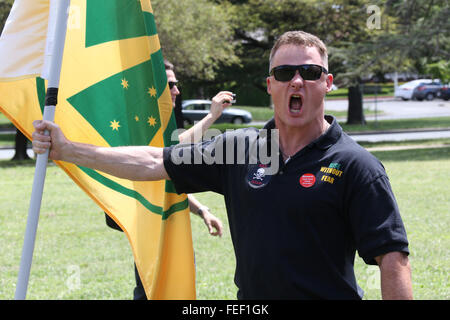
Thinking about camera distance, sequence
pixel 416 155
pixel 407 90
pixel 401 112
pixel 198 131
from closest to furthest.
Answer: pixel 198 131
pixel 416 155
pixel 401 112
pixel 407 90

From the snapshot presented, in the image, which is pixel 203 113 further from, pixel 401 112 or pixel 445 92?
pixel 445 92

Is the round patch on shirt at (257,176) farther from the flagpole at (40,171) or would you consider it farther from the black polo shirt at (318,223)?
the flagpole at (40,171)

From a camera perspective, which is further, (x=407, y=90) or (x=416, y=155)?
(x=407, y=90)

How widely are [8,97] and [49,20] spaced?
49 centimetres

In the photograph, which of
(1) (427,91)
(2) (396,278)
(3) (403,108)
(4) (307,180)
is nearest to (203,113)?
(3) (403,108)

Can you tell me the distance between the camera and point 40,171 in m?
3.07

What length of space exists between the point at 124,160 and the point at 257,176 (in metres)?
0.73

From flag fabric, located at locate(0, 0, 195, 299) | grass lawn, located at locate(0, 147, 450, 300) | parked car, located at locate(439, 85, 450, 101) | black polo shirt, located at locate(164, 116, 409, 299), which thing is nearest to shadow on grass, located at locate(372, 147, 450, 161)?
grass lawn, located at locate(0, 147, 450, 300)

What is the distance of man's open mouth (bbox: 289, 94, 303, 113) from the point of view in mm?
2957

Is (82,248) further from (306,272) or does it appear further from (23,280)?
(306,272)

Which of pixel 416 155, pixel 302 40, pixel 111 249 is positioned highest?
pixel 302 40

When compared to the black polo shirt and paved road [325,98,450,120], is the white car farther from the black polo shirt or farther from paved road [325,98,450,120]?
the black polo shirt

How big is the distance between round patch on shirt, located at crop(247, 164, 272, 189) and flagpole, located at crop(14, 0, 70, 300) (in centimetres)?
95
